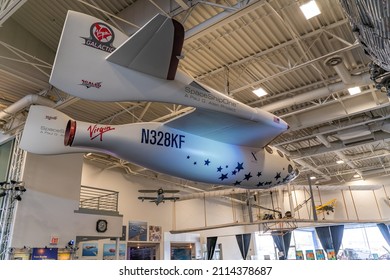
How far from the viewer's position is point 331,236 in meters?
16.4

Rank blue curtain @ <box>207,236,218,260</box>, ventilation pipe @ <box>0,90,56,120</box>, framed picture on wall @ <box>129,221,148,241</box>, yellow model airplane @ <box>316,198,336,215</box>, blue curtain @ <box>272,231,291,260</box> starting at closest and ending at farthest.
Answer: ventilation pipe @ <box>0,90,56,120</box> < framed picture on wall @ <box>129,221,148,241</box> < blue curtain @ <box>272,231,291,260</box> < yellow model airplane @ <box>316,198,336,215</box> < blue curtain @ <box>207,236,218,260</box>

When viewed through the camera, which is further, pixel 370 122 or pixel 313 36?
pixel 370 122

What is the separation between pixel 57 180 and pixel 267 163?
26.5 ft

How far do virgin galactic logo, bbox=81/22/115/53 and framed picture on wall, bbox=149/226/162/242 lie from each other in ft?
50.4

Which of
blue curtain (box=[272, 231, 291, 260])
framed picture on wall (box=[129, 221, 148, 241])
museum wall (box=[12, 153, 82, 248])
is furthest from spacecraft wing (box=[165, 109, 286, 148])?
blue curtain (box=[272, 231, 291, 260])

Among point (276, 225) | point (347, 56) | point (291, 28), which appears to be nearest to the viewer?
point (291, 28)

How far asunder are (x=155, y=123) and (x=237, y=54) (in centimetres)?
523

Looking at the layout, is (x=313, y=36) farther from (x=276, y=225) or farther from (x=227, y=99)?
(x=276, y=225)

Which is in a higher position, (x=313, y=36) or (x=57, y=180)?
(x=313, y=36)

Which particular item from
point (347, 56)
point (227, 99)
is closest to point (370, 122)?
point (347, 56)

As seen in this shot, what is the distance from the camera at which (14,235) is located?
7.84 meters

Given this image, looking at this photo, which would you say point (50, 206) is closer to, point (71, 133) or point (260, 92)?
point (260, 92)

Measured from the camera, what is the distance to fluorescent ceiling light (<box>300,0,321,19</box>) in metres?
5.69

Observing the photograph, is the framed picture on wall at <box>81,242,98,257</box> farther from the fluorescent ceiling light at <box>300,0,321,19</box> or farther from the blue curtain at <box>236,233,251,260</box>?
the fluorescent ceiling light at <box>300,0,321,19</box>
